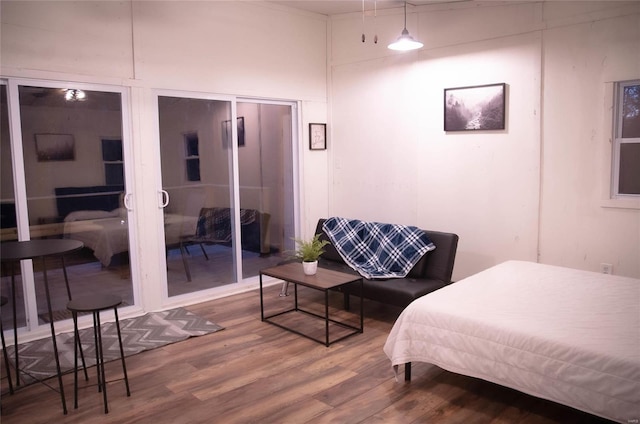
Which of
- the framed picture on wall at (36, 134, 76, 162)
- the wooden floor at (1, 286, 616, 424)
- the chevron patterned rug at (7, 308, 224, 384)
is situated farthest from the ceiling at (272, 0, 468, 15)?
the chevron patterned rug at (7, 308, 224, 384)

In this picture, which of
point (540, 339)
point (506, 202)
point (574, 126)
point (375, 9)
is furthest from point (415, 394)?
point (375, 9)

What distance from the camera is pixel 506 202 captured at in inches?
175

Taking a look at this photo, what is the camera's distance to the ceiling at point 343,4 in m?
4.72

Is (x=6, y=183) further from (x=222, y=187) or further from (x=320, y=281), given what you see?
(x=320, y=281)

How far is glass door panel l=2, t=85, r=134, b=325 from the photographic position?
3.79 meters

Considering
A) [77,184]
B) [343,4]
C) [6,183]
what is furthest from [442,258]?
[6,183]

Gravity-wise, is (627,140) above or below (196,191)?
above

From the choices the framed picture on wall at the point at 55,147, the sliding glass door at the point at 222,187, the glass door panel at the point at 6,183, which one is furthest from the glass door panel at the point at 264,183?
the glass door panel at the point at 6,183

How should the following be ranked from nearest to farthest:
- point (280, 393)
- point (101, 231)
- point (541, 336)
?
point (541, 336), point (280, 393), point (101, 231)

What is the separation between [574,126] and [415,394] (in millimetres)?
2617

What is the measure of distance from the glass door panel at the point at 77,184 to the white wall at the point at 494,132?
8.41 feet

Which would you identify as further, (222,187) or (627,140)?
(222,187)

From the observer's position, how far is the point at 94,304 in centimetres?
273

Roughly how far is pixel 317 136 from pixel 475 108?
187cm
